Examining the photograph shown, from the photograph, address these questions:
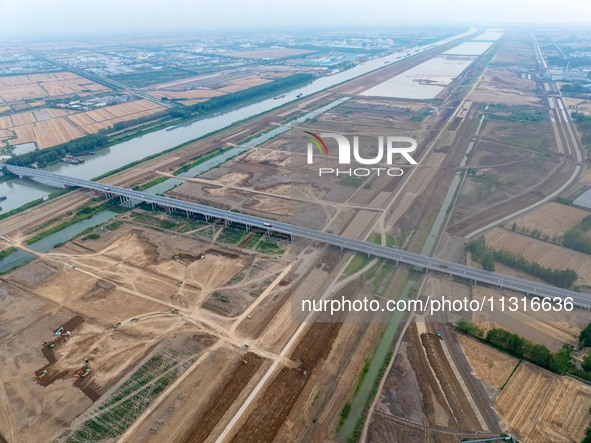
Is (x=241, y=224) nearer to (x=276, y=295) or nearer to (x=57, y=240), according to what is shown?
(x=276, y=295)

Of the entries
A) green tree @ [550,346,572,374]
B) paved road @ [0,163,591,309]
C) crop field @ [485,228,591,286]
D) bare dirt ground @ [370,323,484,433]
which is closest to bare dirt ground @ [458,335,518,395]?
bare dirt ground @ [370,323,484,433]

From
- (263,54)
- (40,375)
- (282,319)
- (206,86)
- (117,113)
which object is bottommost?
(40,375)

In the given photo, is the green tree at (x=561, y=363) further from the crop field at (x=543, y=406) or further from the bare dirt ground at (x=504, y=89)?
the bare dirt ground at (x=504, y=89)

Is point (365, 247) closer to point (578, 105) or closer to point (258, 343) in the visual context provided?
point (258, 343)

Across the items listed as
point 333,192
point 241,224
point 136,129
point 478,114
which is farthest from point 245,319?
point 478,114

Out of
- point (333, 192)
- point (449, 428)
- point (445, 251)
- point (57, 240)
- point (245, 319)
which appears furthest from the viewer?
point (333, 192)

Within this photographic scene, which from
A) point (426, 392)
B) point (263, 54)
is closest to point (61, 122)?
point (426, 392)
